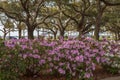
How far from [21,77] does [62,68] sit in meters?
1.17

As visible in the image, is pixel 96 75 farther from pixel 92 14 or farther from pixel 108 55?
pixel 92 14

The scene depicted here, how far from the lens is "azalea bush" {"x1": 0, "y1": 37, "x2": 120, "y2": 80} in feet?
24.1

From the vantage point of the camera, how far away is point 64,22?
131 feet

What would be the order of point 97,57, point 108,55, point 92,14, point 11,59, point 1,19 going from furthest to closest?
point 1,19 < point 92,14 < point 108,55 < point 97,57 < point 11,59

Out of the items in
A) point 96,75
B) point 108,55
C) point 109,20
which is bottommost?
point 96,75

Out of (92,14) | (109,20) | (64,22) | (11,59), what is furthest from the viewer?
(64,22)

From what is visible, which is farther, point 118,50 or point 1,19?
point 1,19

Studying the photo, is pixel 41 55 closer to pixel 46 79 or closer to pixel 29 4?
pixel 46 79

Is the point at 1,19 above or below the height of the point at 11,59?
above

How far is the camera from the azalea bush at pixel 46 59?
24.1 feet

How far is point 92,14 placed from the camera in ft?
97.7

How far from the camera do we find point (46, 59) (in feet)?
26.2

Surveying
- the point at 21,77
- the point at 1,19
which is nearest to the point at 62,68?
the point at 21,77

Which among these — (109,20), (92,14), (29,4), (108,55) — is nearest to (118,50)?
(108,55)
